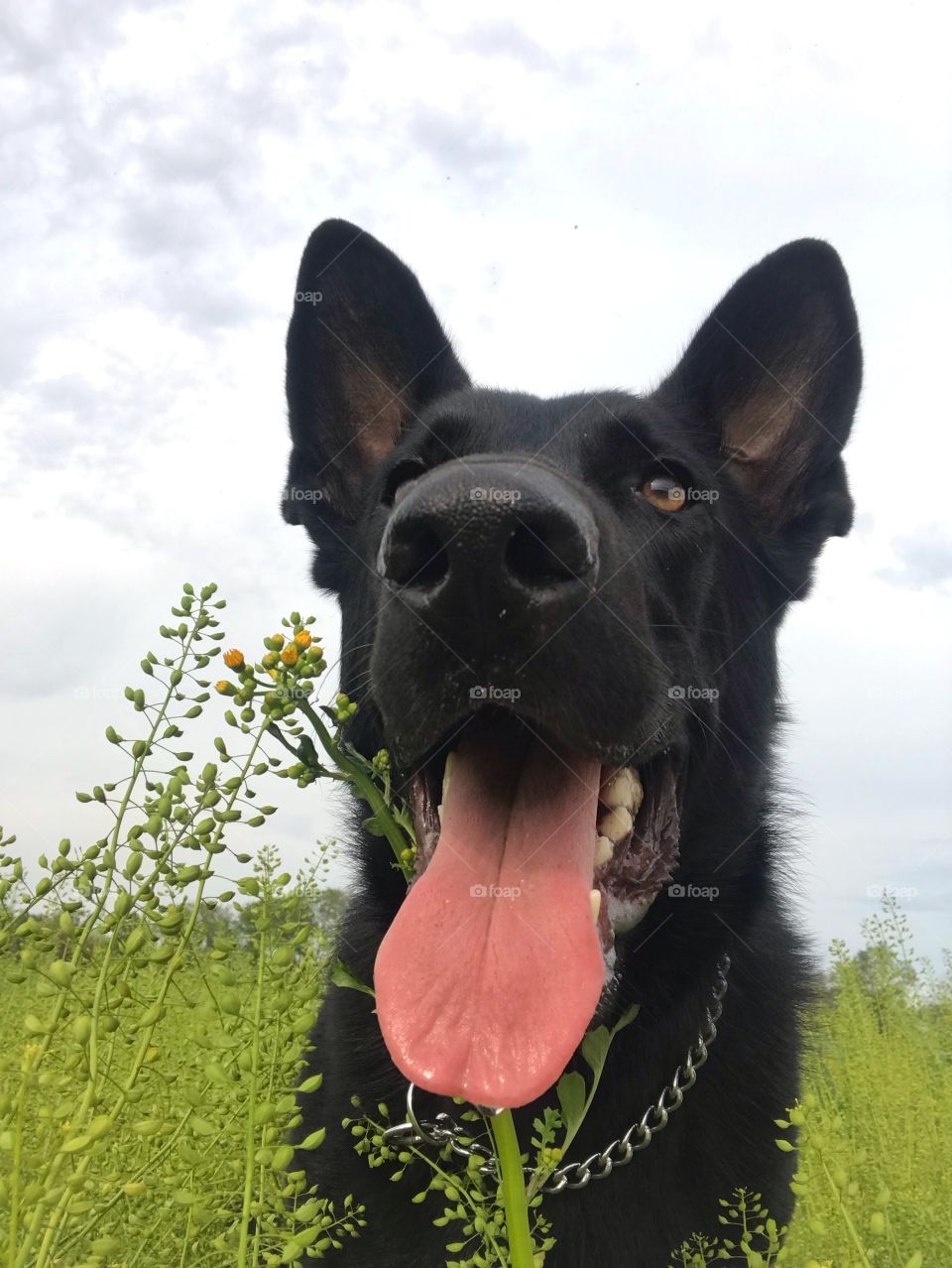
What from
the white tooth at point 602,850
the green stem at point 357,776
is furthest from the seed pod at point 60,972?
the white tooth at point 602,850

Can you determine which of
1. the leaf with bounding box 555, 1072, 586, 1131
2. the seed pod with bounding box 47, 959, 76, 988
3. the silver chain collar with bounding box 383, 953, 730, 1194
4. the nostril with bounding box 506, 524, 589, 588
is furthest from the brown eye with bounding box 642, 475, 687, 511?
the seed pod with bounding box 47, 959, 76, 988

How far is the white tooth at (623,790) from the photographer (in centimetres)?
226

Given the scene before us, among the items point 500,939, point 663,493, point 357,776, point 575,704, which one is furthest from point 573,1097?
point 663,493

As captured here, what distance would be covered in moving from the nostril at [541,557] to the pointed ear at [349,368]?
186 centimetres

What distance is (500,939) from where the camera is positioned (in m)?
1.87

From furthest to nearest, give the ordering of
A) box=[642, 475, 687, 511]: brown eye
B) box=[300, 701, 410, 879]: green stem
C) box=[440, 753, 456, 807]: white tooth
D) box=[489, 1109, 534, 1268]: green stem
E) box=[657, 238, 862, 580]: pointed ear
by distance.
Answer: box=[657, 238, 862, 580]: pointed ear → box=[642, 475, 687, 511]: brown eye → box=[440, 753, 456, 807]: white tooth → box=[300, 701, 410, 879]: green stem → box=[489, 1109, 534, 1268]: green stem

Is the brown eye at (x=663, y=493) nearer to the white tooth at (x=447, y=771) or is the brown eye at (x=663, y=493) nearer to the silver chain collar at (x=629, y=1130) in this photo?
the white tooth at (x=447, y=771)

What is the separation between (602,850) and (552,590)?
2.63 feet

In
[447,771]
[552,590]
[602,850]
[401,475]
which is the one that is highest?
[401,475]

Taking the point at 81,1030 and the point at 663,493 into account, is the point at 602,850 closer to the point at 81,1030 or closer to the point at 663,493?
the point at 663,493

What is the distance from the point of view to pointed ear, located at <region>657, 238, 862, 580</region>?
3.28m

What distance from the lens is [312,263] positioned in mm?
3318

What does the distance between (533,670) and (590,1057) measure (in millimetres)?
682

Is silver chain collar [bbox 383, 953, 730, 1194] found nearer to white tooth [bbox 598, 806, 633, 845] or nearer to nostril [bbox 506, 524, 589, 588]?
white tooth [bbox 598, 806, 633, 845]
